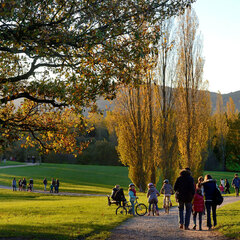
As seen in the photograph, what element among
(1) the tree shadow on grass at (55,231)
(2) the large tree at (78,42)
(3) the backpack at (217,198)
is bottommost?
(1) the tree shadow on grass at (55,231)

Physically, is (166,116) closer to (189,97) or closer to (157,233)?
(189,97)

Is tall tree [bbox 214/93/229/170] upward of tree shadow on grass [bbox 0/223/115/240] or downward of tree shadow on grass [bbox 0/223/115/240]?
upward

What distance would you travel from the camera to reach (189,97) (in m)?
32.3

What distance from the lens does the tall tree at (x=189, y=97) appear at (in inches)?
1253

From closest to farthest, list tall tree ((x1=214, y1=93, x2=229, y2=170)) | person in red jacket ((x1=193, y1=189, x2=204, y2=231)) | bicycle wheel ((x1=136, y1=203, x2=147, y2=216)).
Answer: person in red jacket ((x1=193, y1=189, x2=204, y2=231)) → bicycle wheel ((x1=136, y1=203, x2=147, y2=216)) → tall tree ((x1=214, y1=93, x2=229, y2=170))

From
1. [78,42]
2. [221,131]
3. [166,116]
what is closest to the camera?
[78,42]

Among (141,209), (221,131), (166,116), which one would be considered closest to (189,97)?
(166,116)

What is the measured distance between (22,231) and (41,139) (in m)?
3.74

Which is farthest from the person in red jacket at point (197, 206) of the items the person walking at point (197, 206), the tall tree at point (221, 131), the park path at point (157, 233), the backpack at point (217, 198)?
the tall tree at point (221, 131)

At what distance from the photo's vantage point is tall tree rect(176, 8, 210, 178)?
3183 cm

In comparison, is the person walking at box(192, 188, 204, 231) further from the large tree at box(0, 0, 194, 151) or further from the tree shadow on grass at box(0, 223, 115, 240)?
the large tree at box(0, 0, 194, 151)

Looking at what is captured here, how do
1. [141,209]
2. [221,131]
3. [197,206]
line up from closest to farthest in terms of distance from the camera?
1. [197,206]
2. [141,209]
3. [221,131]

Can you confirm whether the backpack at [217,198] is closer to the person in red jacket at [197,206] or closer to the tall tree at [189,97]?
the person in red jacket at [197,206]

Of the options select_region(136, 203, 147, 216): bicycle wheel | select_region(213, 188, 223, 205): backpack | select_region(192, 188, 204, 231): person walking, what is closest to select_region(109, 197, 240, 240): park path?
select_region(192, 188, 204, 231): person walking
